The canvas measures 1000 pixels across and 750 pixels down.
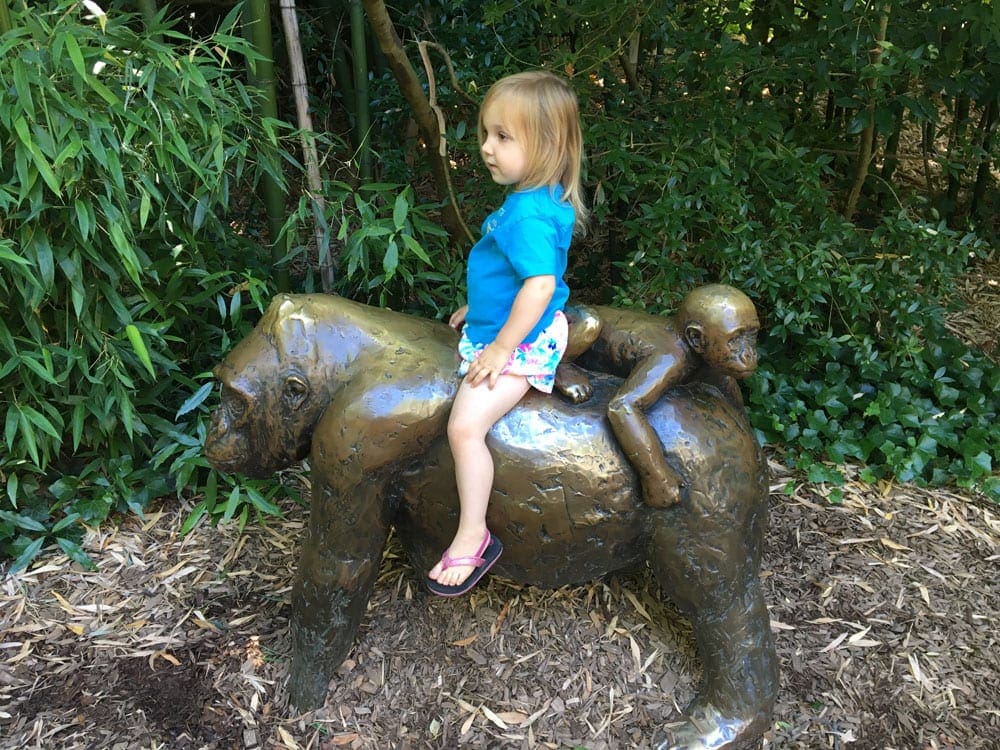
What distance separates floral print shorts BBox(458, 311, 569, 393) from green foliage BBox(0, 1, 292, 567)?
1045 millimetres

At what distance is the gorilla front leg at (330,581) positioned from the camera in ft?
6.86

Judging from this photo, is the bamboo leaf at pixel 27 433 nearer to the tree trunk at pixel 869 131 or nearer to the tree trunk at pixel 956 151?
the tree trunk at pixel 869 131

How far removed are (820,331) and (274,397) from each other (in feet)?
7.95

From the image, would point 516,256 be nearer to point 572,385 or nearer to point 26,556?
point 572,385

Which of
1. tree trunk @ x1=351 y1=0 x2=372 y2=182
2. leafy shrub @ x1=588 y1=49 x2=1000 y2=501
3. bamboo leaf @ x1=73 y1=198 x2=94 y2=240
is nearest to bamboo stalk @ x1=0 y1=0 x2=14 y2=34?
bamboo leaf @ x1=73 y1=198 x2=94 y2=240

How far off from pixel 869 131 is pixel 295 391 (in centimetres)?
292

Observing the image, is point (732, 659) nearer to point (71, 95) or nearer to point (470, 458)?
point (470, 458)

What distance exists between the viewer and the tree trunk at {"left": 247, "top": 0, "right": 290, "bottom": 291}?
9.32ft

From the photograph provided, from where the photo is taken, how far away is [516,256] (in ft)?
6.30

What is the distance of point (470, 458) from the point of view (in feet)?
6.47

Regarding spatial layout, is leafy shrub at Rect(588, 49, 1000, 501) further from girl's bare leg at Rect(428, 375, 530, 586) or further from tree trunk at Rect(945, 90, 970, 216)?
girl's bare leg at Rect(428, 375, 530, 586)

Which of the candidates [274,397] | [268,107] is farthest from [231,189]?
[274,397]

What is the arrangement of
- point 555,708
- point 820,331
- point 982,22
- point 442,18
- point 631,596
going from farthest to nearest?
point 442,18 < point 820,331 < point 982,22 < point 631,596 < point 555,708

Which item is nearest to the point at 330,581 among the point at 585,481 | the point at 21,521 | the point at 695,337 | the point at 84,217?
the point at 585,481
